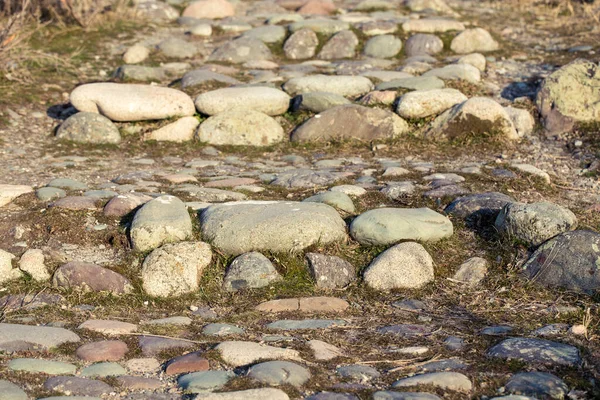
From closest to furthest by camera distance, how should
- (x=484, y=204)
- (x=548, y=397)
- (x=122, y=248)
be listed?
1. (x=548, y=397)
2. (x=122, y=248)
3. (x=484, y=204)

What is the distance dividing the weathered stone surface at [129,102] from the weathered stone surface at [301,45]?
2322 millimetres

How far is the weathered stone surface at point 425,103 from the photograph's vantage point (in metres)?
7.22

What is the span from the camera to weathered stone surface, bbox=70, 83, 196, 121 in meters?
7.22

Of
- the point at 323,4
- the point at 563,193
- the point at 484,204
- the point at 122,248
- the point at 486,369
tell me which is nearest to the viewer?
the point at 486,369

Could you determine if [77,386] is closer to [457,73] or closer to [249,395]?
[249,395]

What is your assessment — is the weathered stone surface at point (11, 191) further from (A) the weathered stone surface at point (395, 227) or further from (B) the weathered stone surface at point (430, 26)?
(B) the weathered stone surface at point (430, 26)

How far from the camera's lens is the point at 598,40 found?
9656mm

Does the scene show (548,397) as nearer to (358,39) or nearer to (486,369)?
(486,369)

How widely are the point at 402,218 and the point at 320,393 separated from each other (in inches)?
74.4

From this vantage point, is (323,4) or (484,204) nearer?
(484,204)

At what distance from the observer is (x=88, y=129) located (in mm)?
7121

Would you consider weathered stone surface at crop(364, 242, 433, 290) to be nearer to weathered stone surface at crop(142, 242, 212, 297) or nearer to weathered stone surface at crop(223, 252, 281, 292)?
weathered stone surface at crop(223, 252, 281, 292)

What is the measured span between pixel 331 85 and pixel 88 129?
7.65 feet

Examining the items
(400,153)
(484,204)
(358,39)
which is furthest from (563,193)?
(358,39)
